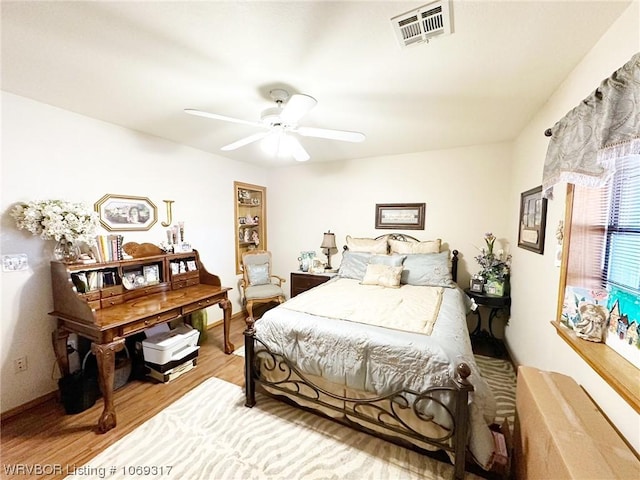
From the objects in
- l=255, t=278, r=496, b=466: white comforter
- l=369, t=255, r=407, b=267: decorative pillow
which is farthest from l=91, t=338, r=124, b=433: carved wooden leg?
l=369, t=255, r=407, b=267: decorative pillow

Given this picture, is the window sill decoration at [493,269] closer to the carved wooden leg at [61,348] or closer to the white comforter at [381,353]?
the white comforter at [381,353]

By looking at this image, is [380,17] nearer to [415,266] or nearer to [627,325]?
[627,325]

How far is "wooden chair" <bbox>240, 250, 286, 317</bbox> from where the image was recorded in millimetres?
3500

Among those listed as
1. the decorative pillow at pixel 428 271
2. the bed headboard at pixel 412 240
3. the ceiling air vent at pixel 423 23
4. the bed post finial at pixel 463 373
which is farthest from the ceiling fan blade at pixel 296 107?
the bed headboard at pixel 412 240

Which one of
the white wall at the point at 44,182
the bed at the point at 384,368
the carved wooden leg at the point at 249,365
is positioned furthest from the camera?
the carved wooden leg at the point at 249,365

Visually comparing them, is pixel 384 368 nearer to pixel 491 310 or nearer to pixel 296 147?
pixel 296 147

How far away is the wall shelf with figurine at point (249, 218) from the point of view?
3.95 metres

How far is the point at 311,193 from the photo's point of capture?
4.14 metres

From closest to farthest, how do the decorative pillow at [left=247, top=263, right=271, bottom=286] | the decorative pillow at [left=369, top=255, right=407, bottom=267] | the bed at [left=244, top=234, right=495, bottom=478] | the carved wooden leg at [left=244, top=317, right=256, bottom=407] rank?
1. the bed at [left=244, top=234, right=495, bottom=478]
2. the carved wooden leg at [left=244, top=317, right=256, bottom=407]
3. the decorative pillow at [left=369, top=255, right=407, bottom=267]
4. the decorative pillow at [left=247, top=263, right=271, bottom=286]

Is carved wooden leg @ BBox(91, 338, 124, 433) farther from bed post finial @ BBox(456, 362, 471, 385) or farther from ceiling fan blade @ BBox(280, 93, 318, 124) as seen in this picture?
bed post finial @ BBox(456, 362, 471, 385)

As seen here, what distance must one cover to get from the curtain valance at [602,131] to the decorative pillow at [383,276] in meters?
1.67

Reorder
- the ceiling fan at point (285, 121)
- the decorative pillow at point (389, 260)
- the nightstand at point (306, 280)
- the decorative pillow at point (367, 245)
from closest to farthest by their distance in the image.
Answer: the ceiling fan at point (285, 121) < the decorative pillow at point (389, 260) < the decorative pillow at point (367, 245) < the nightstand at point (306, 280)

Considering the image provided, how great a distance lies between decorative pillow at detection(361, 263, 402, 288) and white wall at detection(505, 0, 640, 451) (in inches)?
45.5

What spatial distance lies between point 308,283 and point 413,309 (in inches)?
72.8
